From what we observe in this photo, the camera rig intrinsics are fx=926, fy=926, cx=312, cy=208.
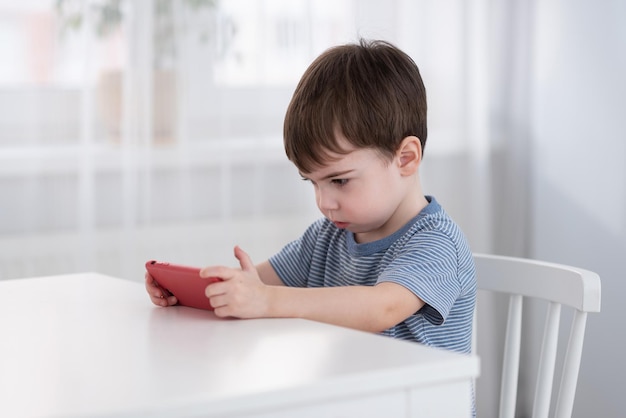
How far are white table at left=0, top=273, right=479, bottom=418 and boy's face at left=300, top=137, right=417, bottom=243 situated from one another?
1.00 ft

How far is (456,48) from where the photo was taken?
2.57 m

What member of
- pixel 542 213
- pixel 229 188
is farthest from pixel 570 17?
pixel 229 188

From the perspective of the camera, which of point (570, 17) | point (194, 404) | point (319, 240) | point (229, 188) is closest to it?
point (194, 404)

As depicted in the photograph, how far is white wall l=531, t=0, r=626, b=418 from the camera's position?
2309 millimetres

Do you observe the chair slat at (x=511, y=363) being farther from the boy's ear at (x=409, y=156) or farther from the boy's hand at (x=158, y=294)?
the boy's hand at (x=158, y=294)

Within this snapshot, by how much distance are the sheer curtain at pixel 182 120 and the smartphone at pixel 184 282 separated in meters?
1.12

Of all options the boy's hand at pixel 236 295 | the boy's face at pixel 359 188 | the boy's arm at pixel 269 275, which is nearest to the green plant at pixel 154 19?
the boy's arm at pixel 269 275

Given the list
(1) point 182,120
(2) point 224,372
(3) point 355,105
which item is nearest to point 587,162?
(1) point 182,120

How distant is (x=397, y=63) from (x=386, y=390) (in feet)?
2.11

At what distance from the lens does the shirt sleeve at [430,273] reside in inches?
41.2

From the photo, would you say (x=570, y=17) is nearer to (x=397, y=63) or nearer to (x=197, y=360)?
(x=397, y=63)

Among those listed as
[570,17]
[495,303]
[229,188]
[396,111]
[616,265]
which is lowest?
[495,303]

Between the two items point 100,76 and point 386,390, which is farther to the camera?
point 100,76

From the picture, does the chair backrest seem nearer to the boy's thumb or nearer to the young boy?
the young boy
